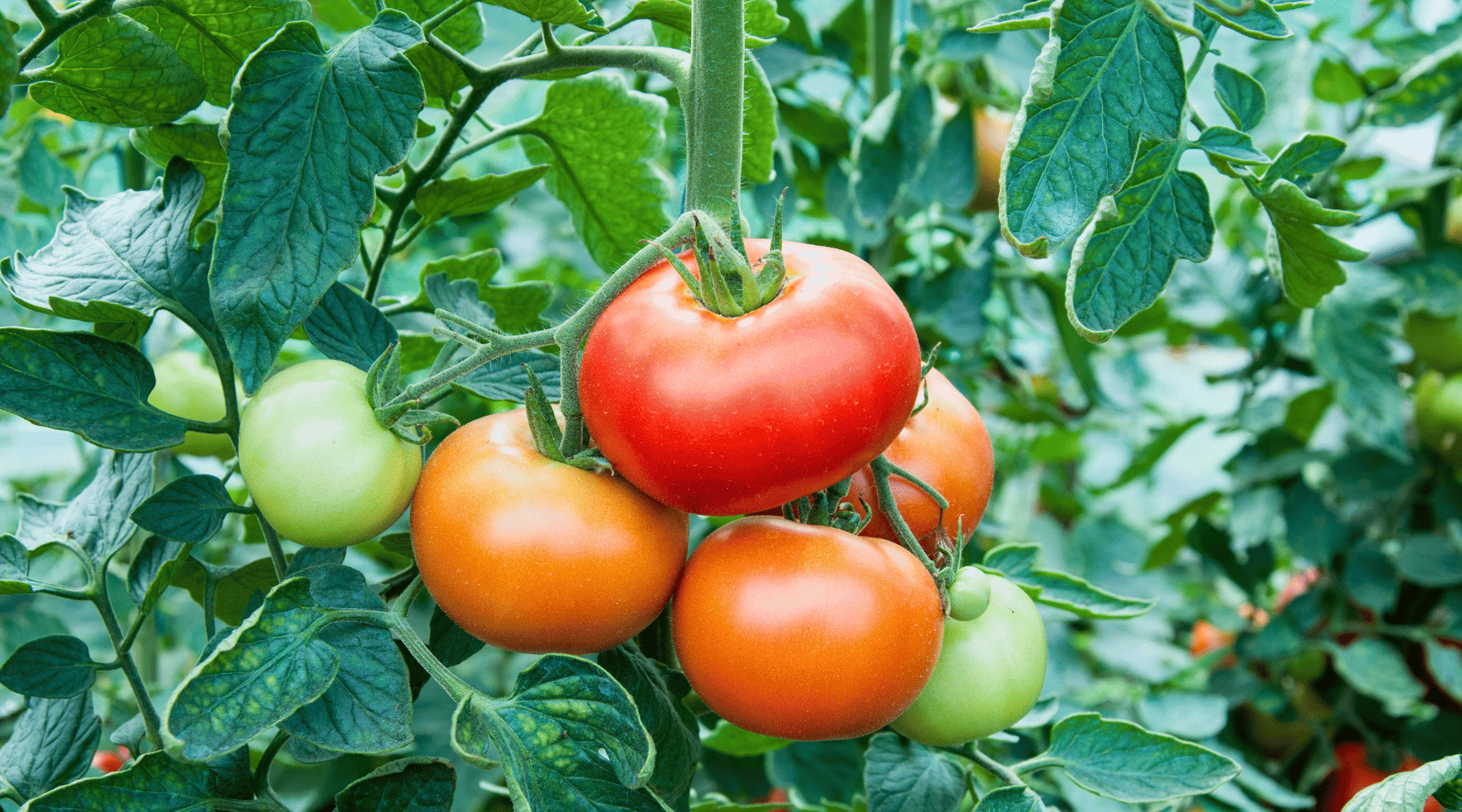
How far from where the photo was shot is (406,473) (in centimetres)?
37

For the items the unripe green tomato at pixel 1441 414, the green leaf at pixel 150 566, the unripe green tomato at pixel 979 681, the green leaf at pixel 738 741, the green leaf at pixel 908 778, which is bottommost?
the unripe green tomato at pixel 1441 414

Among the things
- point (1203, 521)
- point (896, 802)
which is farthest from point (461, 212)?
point (1203, 521)

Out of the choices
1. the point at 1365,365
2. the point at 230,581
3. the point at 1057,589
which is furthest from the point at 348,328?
the point at 1365,365

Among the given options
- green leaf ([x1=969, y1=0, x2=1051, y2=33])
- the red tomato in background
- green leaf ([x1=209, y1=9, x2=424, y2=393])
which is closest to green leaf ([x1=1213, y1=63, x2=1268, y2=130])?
green leaf ([x1=969, y1=0, x2=1051, y2=33])

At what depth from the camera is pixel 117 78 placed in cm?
39

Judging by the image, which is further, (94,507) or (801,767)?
(801,767)

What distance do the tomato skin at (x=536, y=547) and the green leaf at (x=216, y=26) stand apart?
0.60ft

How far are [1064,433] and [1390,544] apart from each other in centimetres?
39

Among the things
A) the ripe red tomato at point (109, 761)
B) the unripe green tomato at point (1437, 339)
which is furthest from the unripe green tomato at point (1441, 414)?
the ripe red tomato at point (109, 761)

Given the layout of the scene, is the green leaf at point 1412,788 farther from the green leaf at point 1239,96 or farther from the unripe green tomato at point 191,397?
the unripe green tomato at point 191,397

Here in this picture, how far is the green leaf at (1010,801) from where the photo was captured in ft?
1.31

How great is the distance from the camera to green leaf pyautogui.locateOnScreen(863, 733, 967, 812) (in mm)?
440

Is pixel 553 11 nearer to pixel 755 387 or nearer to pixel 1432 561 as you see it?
pixel 755 387

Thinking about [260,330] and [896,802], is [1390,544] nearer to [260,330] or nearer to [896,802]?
[896,802]
